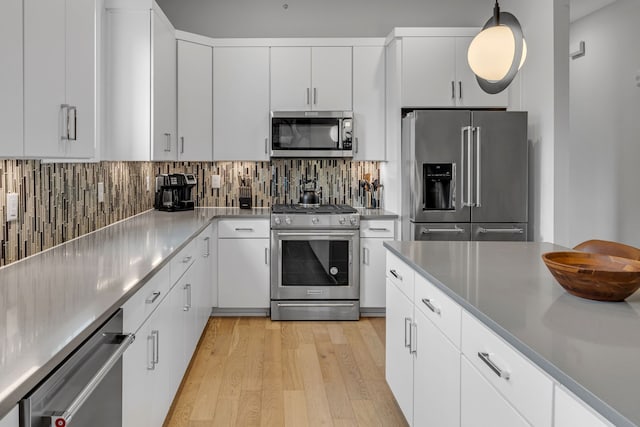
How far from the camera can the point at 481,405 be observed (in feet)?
5.01

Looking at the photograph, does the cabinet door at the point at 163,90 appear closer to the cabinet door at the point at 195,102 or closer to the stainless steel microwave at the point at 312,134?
the cabinet door at the point at 195,102

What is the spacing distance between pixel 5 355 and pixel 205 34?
4.34 metres

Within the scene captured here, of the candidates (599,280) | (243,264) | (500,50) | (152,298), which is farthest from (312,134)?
(599,280)

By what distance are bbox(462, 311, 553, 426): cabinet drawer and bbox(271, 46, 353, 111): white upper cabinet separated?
3.34 m

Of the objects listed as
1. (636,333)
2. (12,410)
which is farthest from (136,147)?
(636,333)

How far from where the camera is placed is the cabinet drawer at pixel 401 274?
238 centimetres

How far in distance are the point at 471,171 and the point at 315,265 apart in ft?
4.72

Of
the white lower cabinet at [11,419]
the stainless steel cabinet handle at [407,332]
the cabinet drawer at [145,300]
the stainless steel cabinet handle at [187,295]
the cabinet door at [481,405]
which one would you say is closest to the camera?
the white lower cabinet at [11,419]

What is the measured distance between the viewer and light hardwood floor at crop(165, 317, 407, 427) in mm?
2742

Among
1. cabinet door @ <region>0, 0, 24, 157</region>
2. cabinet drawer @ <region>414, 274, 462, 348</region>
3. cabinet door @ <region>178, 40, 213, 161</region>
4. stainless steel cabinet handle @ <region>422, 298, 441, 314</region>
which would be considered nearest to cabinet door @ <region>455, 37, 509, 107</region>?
cabinet door @ <region>178, 40, 213, 161</region>

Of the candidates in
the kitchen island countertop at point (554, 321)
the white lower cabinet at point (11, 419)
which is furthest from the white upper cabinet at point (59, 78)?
the kitchen island countertop at point (554, 321)

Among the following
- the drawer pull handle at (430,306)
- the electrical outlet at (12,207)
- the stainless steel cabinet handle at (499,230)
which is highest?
the electrical outlet at (12,207)

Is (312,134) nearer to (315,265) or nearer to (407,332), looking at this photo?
(315,265)

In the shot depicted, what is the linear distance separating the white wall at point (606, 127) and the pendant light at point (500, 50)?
331cm
